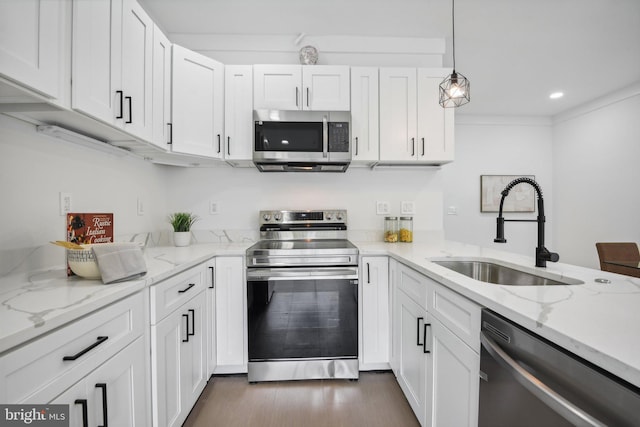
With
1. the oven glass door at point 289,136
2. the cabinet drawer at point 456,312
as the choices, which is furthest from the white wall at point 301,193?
the cabinet drawer at point 456,312

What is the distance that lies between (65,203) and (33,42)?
2.64 feet

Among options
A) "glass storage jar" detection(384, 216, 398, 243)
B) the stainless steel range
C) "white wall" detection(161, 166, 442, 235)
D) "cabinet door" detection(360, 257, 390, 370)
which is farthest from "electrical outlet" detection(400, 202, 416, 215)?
the stainless steel range

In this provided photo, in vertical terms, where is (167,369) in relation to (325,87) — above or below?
below

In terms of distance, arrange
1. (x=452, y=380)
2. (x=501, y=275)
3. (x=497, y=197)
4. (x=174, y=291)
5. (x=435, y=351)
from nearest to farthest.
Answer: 1. (x=452, y=380)
2. (x=435, y=351)
3. (x=174, y=291)
4. (x=501, y=275)
5. (x=497, y=197)

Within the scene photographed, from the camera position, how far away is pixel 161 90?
68.0 inches

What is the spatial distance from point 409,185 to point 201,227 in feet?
6.38

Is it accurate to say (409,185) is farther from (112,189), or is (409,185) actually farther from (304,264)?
(112,189)

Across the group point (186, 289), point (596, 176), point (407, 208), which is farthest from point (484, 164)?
point (186, 289)

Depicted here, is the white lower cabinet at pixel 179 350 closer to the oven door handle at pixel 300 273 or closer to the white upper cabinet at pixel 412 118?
the oven door handle at pixel 300 273

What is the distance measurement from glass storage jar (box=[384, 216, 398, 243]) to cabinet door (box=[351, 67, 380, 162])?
56 cm

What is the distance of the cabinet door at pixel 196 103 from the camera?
1874mm

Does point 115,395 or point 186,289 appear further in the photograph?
point 186,289

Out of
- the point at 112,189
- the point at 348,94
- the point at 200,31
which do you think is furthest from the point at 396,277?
the point at 200,31

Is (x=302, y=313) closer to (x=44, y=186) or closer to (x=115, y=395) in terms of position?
(x=115, y=395)
